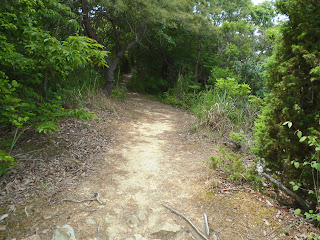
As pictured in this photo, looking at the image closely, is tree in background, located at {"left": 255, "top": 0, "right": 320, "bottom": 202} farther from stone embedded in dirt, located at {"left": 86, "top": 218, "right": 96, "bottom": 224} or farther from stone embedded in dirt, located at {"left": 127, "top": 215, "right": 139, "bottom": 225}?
stone embedded in dirt, located at {"left": 86, "top": 218, "right": 96, "bottom": 224}

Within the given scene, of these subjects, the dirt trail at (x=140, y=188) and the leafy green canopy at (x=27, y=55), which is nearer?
the dirt trail at (x=140, y=188)

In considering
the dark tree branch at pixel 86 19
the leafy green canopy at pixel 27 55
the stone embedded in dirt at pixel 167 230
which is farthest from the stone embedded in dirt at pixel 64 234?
the dark tree branch at pixel 86 19

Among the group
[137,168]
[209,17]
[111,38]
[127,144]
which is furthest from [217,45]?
[137,168]

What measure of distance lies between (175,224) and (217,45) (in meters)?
11.8

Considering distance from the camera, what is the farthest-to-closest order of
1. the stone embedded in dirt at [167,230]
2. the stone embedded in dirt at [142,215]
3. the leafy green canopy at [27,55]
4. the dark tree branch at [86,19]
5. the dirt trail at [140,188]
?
the dark tree branch at [86,19]
the leafy green canopy at [27,55]
the stone embedded in dirt at [142,215]
the dirt trail at [140,188]
the stone embedded in dirt at [167,230]

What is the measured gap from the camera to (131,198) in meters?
2.88

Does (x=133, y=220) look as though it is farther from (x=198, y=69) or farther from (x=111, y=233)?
(x=198, y=69)

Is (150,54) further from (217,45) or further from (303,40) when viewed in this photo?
(303,40)

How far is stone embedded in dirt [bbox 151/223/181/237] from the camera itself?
7.46 feet

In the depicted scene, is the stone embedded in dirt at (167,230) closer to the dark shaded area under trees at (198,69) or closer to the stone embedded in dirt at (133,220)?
the stone embedded in dirt at (133,220)

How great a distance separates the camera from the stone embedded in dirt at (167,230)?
89.5 inches

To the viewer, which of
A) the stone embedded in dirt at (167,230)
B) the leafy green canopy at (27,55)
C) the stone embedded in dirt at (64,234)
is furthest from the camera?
the leafy green canopy at (27,55)

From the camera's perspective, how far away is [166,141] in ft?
17.3

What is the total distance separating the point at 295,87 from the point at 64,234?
2874 mm
